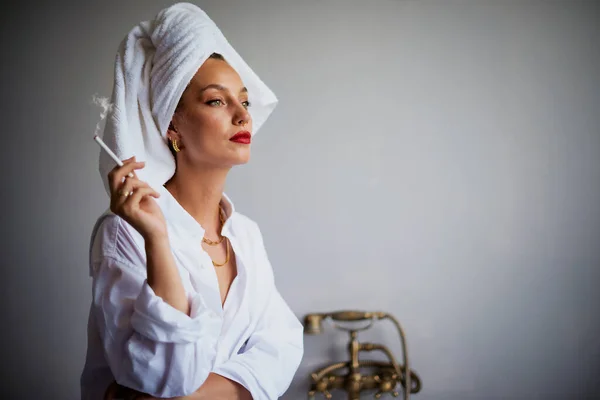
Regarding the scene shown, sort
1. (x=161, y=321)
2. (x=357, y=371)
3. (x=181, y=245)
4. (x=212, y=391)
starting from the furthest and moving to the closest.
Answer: (x=357, y=371) → (x=181, y=245) → (x=212, y=391) → (x=161, y=321)

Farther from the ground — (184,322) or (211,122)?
(211,122)

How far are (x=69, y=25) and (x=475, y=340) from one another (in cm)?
182

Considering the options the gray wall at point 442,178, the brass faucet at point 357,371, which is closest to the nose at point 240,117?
the gray wall at point 442,178

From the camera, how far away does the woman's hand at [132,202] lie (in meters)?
0.84

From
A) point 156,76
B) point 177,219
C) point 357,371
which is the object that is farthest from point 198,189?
point 357,371

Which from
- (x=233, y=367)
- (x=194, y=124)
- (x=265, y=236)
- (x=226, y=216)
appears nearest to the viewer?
(x=233, y=367)

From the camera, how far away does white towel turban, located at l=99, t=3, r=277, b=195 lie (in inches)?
42.4

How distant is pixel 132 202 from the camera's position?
2.75 feet

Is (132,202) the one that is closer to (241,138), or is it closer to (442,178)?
(241,138)

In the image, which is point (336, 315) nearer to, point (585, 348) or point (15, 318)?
point (585, 348)

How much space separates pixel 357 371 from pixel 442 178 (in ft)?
2.47

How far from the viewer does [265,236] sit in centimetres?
178

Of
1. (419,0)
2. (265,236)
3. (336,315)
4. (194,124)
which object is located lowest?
(336,315)

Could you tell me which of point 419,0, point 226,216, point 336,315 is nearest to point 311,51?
point 419,0
